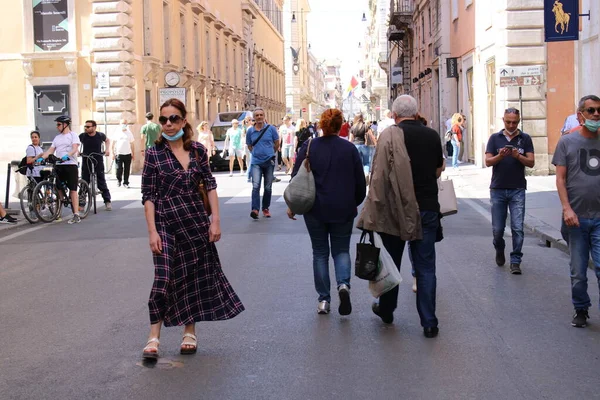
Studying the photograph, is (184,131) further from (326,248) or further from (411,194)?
(326,248)

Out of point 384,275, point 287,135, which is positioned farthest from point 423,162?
point 287,135

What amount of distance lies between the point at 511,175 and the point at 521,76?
1159 centimetres

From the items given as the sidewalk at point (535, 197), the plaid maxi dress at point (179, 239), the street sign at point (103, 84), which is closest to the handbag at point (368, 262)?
the plaid maxi dress at point (179, 239)

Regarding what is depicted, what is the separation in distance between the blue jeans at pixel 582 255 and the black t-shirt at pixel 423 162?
1.19 m

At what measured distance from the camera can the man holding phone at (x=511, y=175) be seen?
9.70m

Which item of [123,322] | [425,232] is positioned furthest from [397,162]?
[123,322]

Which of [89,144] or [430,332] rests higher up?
[89,144]

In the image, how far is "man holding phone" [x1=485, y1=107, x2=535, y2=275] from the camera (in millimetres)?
9703

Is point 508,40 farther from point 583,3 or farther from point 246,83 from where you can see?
point 246,83

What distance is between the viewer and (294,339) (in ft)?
22.1

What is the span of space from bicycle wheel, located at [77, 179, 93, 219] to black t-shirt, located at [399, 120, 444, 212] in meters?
10.9

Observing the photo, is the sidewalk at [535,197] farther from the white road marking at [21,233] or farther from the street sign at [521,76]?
the white road marking at [21,233]

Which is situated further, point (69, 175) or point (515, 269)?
point (69, 175)

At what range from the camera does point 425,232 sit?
6840 mm
